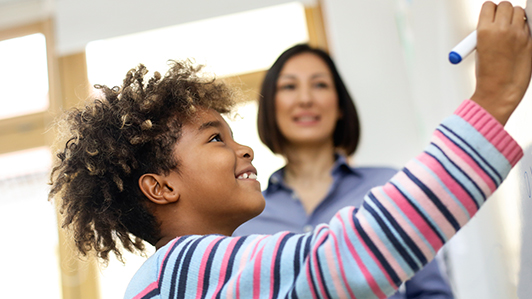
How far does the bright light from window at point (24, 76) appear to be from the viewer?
246 cm

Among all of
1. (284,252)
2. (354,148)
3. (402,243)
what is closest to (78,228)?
(284,252)

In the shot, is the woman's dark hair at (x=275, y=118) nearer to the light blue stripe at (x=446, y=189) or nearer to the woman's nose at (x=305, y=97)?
the woman's nose at (x=305, y=97)

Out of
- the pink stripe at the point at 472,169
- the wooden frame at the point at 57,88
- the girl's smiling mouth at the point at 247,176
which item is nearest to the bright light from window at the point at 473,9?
the pink stripe at the point at 472,169

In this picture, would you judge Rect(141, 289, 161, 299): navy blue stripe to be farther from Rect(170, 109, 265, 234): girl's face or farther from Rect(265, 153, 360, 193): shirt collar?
Rect(265, 153, 360, 193): shirt collar

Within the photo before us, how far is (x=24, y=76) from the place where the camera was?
2.51 metres

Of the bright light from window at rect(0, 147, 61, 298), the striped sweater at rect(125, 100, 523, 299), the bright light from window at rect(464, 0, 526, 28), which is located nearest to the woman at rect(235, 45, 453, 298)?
the bright light from window at rect(464, 0, 526, 28)

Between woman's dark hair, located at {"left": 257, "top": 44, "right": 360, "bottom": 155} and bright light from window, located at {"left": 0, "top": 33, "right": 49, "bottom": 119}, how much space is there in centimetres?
156

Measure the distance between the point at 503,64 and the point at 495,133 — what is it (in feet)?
0.20

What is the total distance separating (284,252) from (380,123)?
160 centimetres

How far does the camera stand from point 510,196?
61 cm

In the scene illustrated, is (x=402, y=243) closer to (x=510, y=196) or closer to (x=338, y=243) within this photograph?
(x=338, y=243)

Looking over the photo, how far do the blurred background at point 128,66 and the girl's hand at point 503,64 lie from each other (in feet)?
4.98

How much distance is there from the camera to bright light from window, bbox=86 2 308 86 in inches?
91.4

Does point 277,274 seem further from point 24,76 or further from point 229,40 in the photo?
point 24,76
